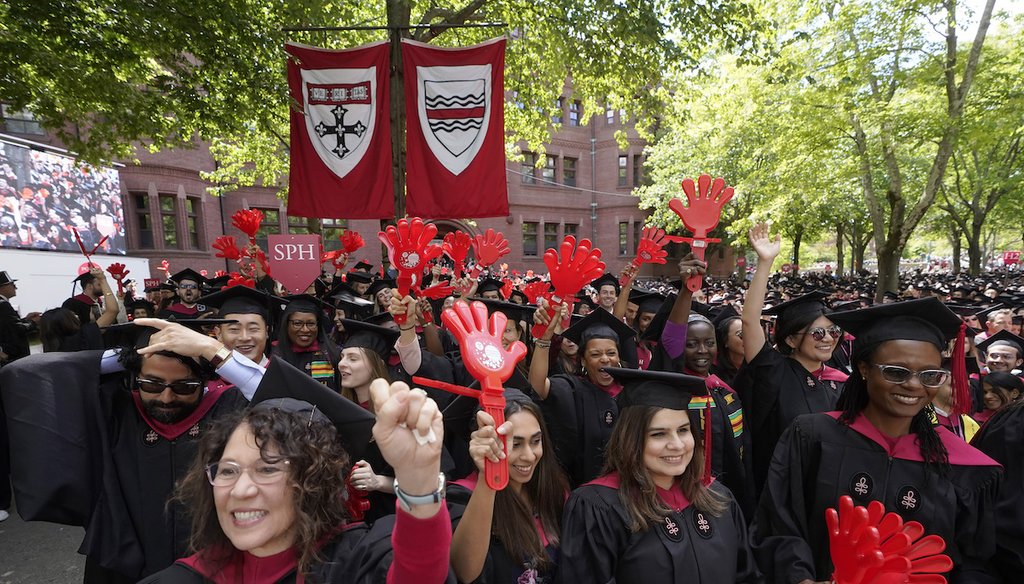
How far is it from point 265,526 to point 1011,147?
79.7 ft

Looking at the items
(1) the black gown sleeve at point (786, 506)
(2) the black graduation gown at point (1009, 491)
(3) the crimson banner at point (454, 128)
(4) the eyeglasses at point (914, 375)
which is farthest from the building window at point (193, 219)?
(2) the black graduation gown at point (1009, 491)

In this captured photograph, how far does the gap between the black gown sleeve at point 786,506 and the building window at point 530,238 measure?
22.6m

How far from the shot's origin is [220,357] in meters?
2.19

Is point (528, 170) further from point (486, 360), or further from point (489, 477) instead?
point (489, 477)

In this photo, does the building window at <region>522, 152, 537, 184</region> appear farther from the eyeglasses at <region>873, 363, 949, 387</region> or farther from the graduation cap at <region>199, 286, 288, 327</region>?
the eyeglasses at <region>873, 363, 949, 387</region>

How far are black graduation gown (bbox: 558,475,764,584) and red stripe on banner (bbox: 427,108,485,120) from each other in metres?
4.98

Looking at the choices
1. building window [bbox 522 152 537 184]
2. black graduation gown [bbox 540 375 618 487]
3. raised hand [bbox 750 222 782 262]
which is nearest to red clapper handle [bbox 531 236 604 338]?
black graduation gown [bbox 540 375 618 487]

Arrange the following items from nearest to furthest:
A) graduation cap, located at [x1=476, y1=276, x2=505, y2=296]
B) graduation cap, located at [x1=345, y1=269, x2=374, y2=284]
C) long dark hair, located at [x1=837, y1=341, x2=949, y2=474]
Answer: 1. long dark hair, located at [x1=837, y1=341, x2=949, y2=474]
2. graduation cap, located at [x1=476, y1=276, x2=505, y2=296]
3. graduation cap, located at [x1=345, y1=269, x2=374, y2=284]

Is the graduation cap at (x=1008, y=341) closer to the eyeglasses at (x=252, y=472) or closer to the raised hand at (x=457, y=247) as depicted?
the raised hand at (x=457, y=247)

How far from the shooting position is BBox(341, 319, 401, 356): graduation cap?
336 centimetres

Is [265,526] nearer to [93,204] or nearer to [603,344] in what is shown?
[603,344]

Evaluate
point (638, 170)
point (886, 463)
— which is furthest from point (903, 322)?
point (638, 170)

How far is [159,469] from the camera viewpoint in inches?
86.6

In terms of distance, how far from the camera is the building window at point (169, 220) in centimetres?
1731
